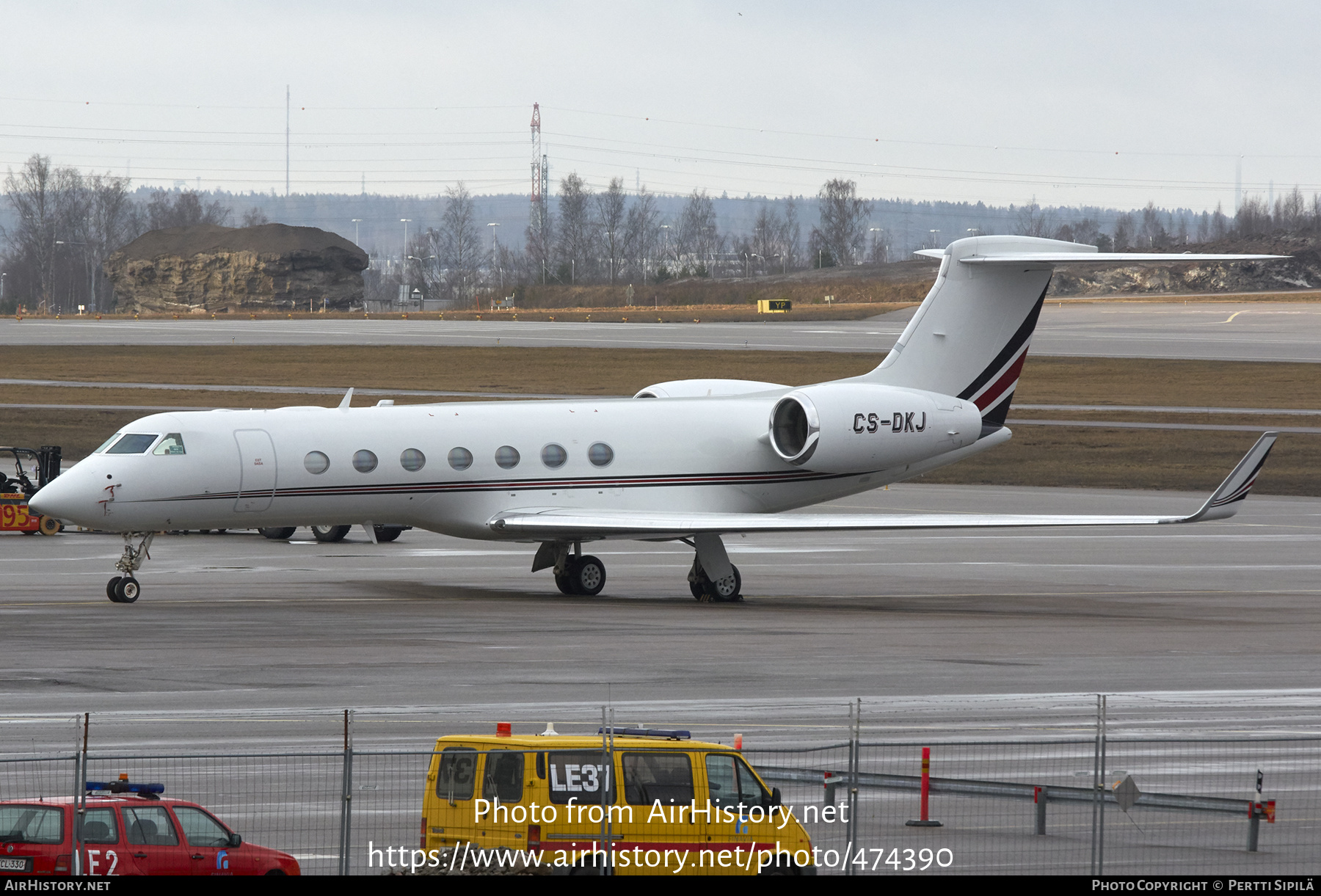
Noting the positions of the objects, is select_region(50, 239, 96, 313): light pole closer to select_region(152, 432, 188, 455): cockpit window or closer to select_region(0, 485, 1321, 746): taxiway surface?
select_region(0, 485, 1321, 746): taxiway surface

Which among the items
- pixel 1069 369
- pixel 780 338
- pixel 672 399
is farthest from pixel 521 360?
pixel 672 399

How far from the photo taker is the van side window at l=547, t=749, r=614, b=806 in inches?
408

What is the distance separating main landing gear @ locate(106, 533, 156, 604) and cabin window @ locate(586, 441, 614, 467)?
743cm

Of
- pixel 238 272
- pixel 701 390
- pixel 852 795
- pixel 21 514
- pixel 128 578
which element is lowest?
pixel 21 514

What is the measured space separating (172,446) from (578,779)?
17199 millimetres

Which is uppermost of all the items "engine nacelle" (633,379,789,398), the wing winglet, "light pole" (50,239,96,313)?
Result: "light pole" (50,239,96,313)

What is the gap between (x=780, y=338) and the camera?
8875 centimetres

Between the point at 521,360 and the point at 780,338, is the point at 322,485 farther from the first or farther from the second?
the point at 780,338

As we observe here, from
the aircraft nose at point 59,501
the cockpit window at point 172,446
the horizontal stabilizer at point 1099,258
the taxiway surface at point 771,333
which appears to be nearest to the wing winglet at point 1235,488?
the horizontal stabilizer at point 1099,258

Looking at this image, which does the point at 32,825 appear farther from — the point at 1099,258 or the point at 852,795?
the point at 1099,258

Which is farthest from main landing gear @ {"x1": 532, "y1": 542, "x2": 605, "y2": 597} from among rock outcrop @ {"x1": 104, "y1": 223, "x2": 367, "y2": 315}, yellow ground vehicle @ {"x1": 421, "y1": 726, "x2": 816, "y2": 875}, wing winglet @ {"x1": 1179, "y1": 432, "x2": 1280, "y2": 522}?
rock outcrop @ {"x1": 104, "y1": 223, "x2": 367, "y2": 315}

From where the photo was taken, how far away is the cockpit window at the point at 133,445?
25.8 meters

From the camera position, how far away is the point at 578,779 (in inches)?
411

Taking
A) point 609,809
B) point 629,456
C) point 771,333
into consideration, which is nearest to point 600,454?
point 629,456
